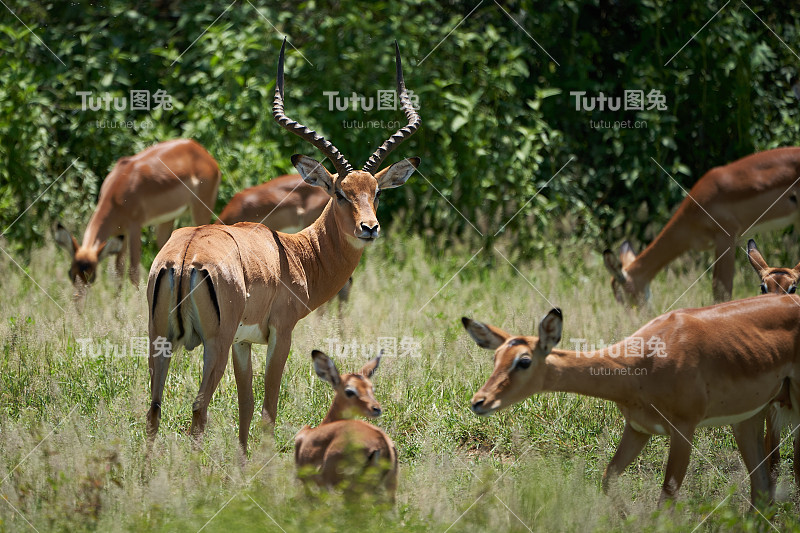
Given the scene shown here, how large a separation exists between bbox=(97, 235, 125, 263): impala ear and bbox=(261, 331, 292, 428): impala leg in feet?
12.7

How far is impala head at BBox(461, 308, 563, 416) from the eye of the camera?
4.41 m

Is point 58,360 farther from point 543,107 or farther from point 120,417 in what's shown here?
point 543,107

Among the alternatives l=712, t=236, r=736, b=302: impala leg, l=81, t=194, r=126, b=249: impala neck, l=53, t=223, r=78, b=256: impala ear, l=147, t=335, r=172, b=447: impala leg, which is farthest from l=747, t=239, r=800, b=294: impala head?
l=81, t=194, r=126, b=249: impala neck

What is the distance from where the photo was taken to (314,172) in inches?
248

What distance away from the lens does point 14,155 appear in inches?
403

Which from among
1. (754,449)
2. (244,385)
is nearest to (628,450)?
(754,449)

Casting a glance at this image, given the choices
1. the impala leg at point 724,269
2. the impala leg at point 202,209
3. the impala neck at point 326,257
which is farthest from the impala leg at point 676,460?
the impala leg at point 202,209

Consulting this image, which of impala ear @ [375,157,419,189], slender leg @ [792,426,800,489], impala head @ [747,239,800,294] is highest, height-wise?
impala ear @ [375,157,419,189]

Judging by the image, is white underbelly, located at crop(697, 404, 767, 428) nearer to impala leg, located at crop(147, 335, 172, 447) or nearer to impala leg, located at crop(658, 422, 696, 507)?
impala leg, located at crop(658, 422, 696, 507)

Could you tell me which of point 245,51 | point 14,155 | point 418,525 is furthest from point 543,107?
point 418,525

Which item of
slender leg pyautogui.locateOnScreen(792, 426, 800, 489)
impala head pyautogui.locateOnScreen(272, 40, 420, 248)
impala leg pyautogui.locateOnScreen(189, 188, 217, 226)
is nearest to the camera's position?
slender leg pyautogui.locateOnScreen(792, 426, 800, 489)

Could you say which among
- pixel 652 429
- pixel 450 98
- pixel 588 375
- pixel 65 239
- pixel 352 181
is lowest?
pixel 652 429

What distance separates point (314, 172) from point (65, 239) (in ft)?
11.6

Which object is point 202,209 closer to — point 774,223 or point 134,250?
point 134,250
